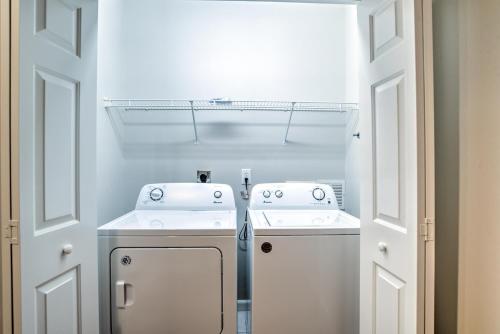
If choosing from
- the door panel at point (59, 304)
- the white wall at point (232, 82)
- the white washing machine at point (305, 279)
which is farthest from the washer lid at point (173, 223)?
the white wall at point (232, 82)

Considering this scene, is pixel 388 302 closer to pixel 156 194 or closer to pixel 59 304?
pixel 59 304

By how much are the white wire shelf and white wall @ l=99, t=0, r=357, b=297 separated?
0.06 meters

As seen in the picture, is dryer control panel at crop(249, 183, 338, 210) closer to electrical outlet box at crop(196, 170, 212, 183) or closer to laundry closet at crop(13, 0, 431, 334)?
laundry closet at crop(13, 0, 431, 334)

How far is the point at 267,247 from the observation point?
1551 millimetres

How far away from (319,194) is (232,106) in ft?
3.56

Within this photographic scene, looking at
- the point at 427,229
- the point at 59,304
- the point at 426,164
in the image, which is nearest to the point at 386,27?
the point at 426,164

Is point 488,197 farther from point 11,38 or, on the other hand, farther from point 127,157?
point 127,157

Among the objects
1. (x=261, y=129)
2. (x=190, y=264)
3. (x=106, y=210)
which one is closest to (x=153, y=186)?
(x=106, y=210)

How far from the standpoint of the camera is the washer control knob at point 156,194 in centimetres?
208

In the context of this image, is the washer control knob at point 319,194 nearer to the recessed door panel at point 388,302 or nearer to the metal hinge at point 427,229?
the recessed door panel at point 388,302

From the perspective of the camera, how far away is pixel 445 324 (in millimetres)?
1036

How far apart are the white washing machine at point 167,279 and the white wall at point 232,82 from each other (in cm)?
90

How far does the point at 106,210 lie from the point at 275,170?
1456mm

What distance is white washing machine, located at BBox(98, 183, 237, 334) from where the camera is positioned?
153cm
